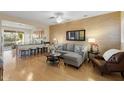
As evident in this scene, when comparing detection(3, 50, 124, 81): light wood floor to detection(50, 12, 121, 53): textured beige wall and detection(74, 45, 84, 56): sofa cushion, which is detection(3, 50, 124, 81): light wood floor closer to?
detection(74, 45, 84, 56): sofa cushion

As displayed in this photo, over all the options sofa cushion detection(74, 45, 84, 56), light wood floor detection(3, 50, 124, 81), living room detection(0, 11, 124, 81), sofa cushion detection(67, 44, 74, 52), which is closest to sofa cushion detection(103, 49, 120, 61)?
living room detection(0, 11, 124, 81)

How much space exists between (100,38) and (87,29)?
2.77ft

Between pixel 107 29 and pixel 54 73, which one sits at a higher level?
pixel 107 29

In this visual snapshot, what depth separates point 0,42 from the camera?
2.41 meters

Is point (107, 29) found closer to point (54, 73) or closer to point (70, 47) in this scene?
point (54, 73)

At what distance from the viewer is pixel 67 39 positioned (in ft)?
15.4

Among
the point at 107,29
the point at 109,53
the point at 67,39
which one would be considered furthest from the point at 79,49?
the point at 107,29

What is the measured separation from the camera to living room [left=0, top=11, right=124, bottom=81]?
2352mm

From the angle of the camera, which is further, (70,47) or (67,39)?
(67,39)

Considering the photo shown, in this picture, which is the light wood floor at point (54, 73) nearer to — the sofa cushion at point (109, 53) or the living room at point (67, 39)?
the living room at point (67, 39)

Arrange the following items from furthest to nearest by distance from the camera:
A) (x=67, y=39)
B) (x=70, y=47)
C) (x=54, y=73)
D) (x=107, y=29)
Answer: (x=67, y=39)
(x=70, y=47)
(x=54, y=73)
(x=107, y=29)

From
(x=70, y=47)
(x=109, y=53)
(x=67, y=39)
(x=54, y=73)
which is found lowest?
(x=54, y=73)
